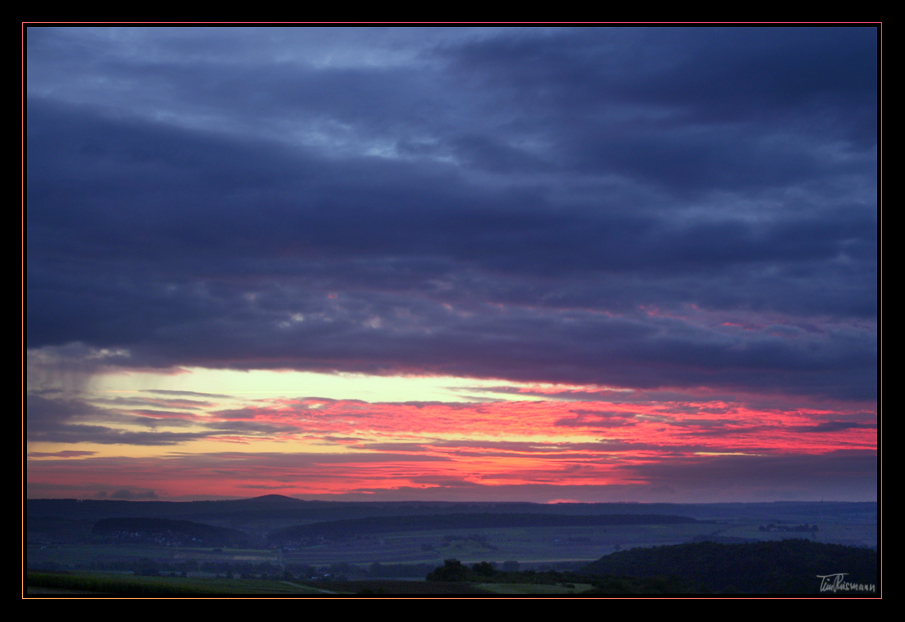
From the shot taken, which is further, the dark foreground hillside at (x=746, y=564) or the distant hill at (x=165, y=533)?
the distant hill at (x=165, y=533)

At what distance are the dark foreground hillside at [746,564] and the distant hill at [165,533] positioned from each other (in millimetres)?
77439

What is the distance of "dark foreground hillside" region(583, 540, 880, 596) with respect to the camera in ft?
439

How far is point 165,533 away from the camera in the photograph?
157000 millimetres

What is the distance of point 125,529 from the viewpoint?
154 m

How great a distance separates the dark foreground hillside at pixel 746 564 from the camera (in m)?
134

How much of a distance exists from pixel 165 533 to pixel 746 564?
124m

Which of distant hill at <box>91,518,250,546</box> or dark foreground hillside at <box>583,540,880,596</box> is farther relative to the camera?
distant hill at <box>91,518,250,546</box>

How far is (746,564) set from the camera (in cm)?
15138

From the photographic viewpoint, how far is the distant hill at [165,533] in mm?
151500

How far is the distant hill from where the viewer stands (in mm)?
151500

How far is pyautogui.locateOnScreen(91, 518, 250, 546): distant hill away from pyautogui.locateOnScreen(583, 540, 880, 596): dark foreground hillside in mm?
77439
